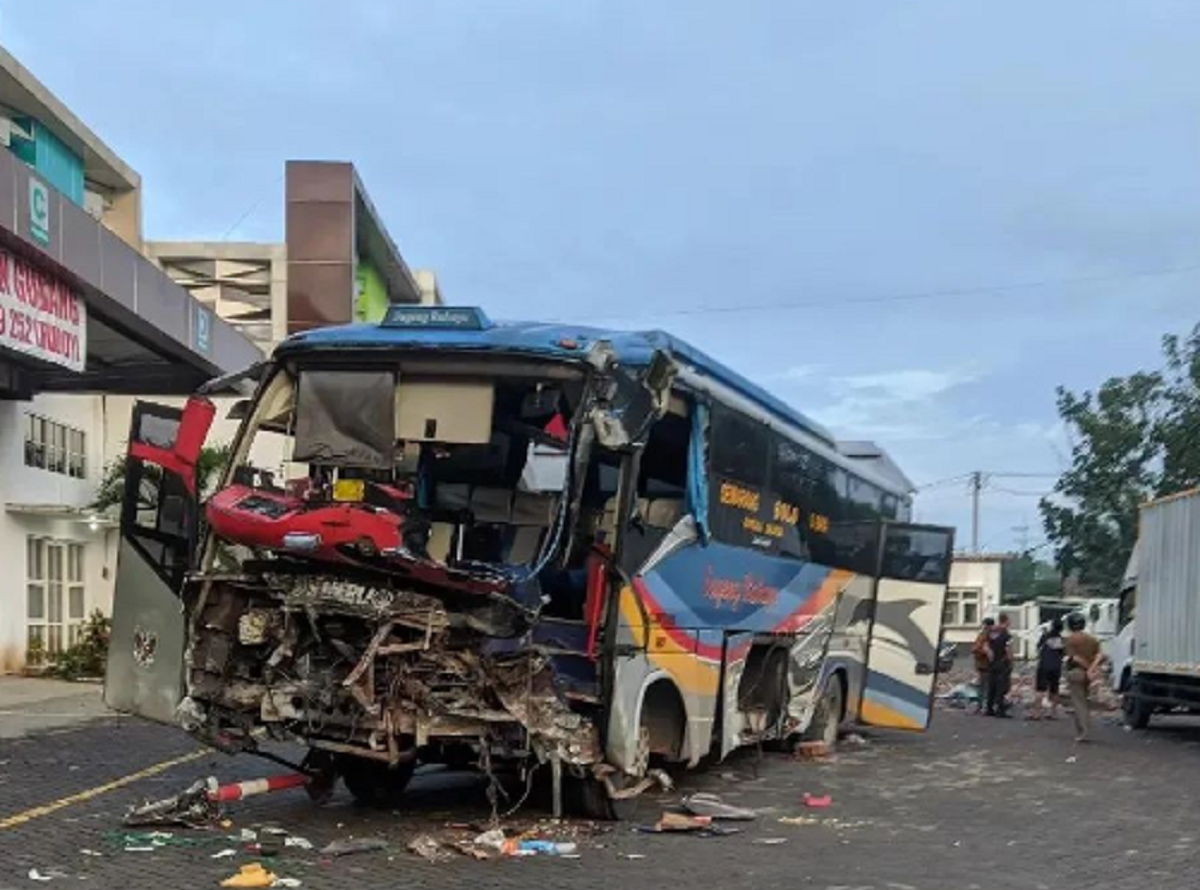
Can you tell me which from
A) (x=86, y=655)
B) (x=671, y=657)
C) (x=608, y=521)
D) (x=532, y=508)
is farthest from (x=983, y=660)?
(x=86, y=655)

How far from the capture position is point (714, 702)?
1102 cm

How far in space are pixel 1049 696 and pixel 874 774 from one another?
874 cm

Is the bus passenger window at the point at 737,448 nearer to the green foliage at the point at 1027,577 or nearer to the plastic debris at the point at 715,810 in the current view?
the plastic debris at the point at 715,810

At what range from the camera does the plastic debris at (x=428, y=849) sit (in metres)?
8.15

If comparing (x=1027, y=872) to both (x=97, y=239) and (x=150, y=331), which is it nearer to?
(x=97, y=239)

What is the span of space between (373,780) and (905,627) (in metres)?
8.09

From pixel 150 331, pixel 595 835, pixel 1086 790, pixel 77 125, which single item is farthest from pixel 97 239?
pixel 1086 790

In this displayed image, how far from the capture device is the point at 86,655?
889 inches

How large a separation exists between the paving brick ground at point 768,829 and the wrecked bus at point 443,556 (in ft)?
2.14

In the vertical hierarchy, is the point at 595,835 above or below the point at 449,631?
below

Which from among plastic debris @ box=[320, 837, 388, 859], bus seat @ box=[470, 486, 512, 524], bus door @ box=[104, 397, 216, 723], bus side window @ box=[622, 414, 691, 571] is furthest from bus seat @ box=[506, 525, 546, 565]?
bus door @ box=[104, 397, 216, 723]

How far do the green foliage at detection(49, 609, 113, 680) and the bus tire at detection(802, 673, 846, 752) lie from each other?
12.2 m

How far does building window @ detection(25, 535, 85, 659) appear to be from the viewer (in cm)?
2209

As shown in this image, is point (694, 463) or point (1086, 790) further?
point (1086, 790)
